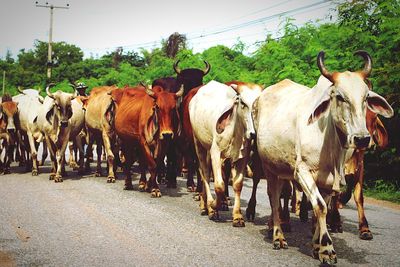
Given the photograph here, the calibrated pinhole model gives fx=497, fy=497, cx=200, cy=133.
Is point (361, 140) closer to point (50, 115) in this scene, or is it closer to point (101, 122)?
point (101, 122)

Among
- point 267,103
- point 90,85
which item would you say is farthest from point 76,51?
point 267,103

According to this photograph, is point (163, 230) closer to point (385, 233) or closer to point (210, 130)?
point (210, 130)

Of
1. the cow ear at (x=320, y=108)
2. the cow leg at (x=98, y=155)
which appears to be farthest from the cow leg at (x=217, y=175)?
the cow leg at (x=98, y=155)

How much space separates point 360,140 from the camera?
5078 mm

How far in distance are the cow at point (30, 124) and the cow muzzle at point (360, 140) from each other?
34.0ft

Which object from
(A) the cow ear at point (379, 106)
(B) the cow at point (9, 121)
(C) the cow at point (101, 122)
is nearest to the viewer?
(A) the cow ear at point (379, 106)

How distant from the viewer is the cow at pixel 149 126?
1013cm

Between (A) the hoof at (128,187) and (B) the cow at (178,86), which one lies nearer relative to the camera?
(A) the hoof at (128,187)

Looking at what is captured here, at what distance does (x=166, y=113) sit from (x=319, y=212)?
16.9 feet

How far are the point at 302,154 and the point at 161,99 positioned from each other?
5.01 meters

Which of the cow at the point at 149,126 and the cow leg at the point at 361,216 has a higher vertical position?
the cow at the point at 149,126

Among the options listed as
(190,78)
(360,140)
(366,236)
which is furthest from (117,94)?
(360,140)

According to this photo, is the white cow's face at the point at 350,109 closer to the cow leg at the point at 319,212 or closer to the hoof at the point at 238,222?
the cow leg at the point at 319,212

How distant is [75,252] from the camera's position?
6.00m
